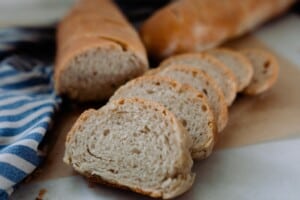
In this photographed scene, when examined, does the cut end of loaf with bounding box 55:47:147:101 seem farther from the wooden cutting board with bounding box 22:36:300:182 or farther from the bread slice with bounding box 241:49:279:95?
the bread slice with bounding box 241:49:279:95

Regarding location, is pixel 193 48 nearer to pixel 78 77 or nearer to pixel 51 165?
pixel 78 77

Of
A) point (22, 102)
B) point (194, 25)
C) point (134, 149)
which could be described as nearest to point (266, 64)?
point (194, 25)

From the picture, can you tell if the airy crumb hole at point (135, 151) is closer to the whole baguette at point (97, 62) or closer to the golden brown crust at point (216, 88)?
the golden brown crust at point (216, 88)

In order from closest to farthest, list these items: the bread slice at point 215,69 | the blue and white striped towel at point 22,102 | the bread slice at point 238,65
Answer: the blue and white striped towel at point 22,102
the bread slice at point 215,69
the bread slice at point 238,65

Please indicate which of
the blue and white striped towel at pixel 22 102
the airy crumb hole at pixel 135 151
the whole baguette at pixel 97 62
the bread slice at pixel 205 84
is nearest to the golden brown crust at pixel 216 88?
the bread slice at pixel 205 84

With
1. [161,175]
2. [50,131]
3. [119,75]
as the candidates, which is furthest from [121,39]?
[161,175]

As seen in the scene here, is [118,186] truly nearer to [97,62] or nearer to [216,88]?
[216,88]

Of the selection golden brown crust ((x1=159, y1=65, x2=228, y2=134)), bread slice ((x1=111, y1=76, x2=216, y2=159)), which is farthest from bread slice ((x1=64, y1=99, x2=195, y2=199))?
golden brown crust ((x1=159, y1=65, x2=228, y2=134))
